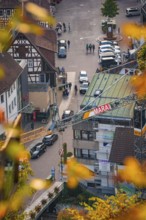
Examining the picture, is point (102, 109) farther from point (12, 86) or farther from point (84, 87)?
point (84, 87)

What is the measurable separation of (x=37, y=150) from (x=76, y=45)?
59.0 feet

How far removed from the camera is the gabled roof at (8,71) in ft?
108

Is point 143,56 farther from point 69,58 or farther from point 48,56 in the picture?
point 69,58

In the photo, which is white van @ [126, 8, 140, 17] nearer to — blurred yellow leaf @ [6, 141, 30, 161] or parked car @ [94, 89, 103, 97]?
parked car @ [94, 89, 103, 97]

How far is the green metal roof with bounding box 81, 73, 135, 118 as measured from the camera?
97.2ft

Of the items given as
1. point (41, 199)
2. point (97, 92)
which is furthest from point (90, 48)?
point (41, 199)

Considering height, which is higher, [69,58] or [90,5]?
[90,5]

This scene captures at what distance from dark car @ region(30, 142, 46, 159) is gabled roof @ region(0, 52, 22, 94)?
3.06m

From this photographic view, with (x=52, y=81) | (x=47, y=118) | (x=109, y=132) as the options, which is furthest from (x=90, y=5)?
(x=109, y=132)

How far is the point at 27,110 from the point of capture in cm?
3681

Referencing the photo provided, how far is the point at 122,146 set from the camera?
28.3m

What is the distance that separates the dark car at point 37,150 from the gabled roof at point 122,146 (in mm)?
5232

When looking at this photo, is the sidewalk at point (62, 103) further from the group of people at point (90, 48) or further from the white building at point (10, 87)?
the group of people at point (90, 48)

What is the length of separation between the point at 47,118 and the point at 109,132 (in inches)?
338
